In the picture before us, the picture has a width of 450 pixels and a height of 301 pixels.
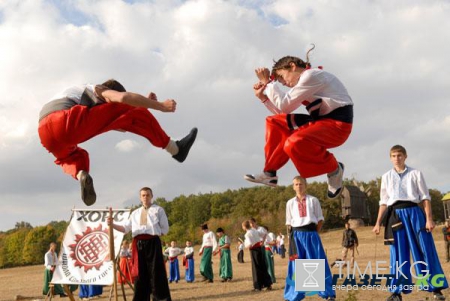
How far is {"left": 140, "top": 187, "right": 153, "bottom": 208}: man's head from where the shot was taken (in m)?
9.46

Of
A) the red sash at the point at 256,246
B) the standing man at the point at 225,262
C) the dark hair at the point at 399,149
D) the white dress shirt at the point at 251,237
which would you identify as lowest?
the standing man at the point at 225,262

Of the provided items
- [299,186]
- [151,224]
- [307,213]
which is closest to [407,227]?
[307,213]

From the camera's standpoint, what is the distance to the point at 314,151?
4617mm

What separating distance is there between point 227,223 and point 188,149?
4403cm

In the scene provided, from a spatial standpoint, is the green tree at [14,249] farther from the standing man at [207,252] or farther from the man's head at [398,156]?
the man's head at [398,156]

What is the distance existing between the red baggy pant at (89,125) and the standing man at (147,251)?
168 inches

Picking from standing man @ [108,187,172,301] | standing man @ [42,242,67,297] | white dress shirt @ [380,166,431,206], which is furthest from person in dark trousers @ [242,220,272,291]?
white dress shirt @ [380,166,431,206]

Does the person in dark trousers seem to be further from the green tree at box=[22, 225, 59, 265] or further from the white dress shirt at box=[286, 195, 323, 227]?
the green tree at box=[22, 225, 59, 265]

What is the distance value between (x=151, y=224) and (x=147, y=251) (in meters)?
0.50

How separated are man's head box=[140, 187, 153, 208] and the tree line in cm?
3389

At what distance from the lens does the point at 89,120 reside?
474cm

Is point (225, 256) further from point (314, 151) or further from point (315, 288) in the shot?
point (314, 151)

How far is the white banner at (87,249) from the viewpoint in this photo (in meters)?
9.52

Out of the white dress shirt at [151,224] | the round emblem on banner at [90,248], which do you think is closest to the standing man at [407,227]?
the white dress shirt at [151,224]
